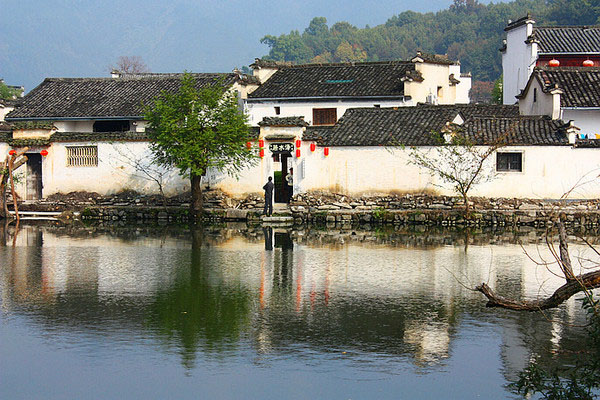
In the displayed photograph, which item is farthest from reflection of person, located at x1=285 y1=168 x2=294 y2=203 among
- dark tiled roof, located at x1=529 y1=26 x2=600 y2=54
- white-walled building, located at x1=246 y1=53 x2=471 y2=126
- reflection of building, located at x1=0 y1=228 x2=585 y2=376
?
dark tiled roof, located at x1=529 y1=26 x2=600 y2=54

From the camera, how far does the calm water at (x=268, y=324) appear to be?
34.3 feet

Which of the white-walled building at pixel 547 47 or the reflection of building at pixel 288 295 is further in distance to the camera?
the white-walled building at pixel 547 47

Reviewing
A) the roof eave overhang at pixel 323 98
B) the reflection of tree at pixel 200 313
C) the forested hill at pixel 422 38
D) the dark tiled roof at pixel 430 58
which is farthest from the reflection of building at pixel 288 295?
the forested hill at pixel 422 38

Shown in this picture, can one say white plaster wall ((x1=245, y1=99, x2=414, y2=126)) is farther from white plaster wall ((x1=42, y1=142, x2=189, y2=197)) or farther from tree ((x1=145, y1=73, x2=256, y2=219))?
tree ((x1=145, y1=73, x2=256, y2=219))

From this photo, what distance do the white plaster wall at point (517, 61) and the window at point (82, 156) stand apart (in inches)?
926

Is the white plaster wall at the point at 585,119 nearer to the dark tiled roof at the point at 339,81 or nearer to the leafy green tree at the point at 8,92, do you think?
the dark tiled roof at the point at 339,81

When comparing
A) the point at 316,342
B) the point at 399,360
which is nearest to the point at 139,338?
the point at 316,342

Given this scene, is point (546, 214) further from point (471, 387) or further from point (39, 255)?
point (471, 387)

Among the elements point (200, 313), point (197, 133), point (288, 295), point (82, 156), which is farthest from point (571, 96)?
point (200, 313)

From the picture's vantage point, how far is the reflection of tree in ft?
40.2

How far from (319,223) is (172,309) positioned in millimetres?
16960

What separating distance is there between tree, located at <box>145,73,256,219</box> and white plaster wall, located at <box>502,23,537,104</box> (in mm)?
20310

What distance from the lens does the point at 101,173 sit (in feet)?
114

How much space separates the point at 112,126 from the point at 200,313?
30660 millimetres
